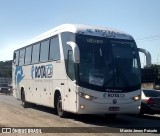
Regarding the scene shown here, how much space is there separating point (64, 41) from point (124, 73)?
284 cm

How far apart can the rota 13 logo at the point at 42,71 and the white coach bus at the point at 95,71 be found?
0.63 m

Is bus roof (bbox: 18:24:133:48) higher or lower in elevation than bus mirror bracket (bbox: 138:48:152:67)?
higher

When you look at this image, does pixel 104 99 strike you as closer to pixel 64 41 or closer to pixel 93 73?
pixel 93 73

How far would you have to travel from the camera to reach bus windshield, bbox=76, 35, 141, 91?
48.3ft

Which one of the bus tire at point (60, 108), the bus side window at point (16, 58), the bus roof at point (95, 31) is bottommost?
the bus tire at point (60, 108)

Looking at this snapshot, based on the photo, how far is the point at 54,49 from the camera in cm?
1738

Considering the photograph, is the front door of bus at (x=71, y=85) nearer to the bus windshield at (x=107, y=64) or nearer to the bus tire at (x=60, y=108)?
the bus windshield at (x=107, y=64)

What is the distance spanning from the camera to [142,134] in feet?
40.5

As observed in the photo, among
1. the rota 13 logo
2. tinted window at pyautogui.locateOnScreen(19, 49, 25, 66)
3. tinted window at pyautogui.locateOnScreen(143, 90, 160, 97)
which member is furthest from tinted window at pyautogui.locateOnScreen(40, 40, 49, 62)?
tinted window at pyautogui.locateOnScreen(143, 90, 160, 97)

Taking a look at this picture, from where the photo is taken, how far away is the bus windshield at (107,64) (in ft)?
48.3

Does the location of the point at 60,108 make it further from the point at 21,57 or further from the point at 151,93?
the point at 21,57

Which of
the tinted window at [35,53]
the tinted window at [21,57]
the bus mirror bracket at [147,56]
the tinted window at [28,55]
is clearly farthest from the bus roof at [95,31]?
the tinted window at [21,57]

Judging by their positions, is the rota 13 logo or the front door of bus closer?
the front door of bus

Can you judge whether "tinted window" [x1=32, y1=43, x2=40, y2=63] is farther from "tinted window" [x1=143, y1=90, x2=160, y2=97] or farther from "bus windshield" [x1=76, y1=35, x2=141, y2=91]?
"tinted window" [x1=143, y1=90, x2=160, y2=97]
